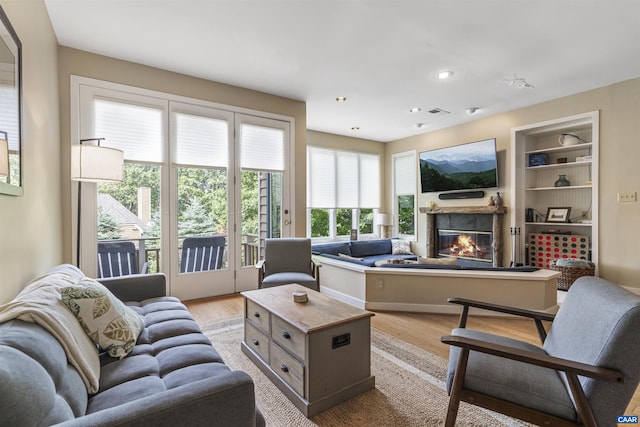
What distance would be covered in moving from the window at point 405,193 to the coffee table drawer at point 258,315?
524 cm

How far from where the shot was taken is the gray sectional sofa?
2.80 ft

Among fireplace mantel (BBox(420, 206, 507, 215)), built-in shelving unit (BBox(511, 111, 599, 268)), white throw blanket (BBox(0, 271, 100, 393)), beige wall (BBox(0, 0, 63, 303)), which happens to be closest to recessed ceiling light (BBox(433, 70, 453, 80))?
built-in shelving unit (BBox(511, 111, 599, 268))

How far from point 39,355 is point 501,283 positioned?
3.66 m

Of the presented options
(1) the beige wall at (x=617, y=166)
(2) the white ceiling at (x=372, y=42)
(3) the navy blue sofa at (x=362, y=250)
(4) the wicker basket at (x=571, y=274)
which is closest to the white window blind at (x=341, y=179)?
(3) the navy blue sofa at (x=362, y=250)

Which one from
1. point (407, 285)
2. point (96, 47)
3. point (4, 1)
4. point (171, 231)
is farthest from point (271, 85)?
point (407, 285)

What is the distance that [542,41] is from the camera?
305cm

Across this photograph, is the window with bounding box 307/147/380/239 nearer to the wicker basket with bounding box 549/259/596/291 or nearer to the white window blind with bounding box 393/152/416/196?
the white window blind with bounding box 393/152/416/196

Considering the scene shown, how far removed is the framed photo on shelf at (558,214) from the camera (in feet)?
15.9

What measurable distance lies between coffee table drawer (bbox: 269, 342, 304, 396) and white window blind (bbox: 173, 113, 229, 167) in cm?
280

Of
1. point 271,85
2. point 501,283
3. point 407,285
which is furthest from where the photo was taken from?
point 271,85

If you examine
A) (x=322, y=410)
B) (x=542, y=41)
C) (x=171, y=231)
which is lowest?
(x=322, y=410)

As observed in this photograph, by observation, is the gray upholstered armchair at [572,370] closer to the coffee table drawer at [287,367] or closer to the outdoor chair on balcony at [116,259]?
the coffee table drawer at [287,367]

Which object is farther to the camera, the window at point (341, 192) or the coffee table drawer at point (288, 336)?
the window at point (341, 192)

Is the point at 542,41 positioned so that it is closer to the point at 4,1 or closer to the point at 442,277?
the point at 442,277
